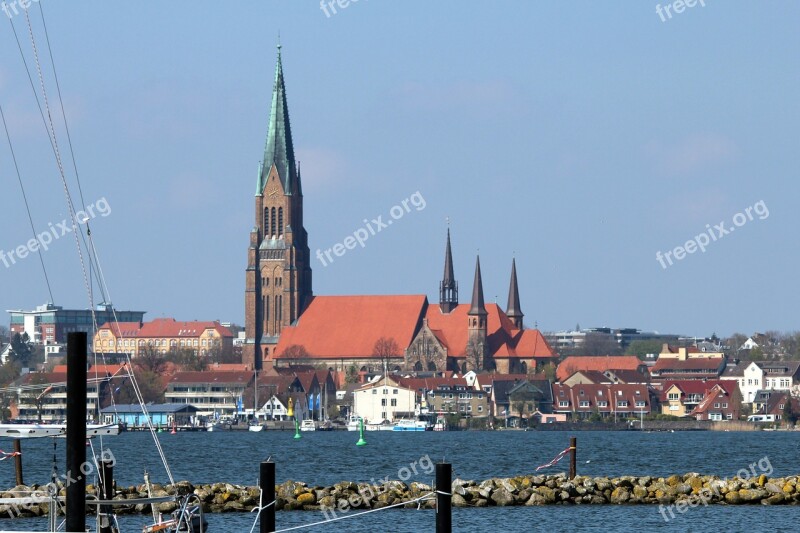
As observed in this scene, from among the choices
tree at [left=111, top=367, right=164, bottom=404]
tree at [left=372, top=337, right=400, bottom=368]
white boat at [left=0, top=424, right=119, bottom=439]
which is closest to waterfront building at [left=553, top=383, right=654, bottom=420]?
tree at [left=372, top=337, right=400, bottom=368]

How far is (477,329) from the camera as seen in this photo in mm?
172125

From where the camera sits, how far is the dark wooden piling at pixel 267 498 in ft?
73.8

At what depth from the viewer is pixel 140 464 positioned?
6612cm

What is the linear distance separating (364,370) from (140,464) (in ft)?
367

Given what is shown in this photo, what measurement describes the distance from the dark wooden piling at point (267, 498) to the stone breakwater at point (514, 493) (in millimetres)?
16669

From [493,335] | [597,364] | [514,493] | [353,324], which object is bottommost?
[514,493]

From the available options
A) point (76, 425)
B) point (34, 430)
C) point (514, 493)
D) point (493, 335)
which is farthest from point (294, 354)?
point (76, 425)

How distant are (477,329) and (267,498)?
150 metres

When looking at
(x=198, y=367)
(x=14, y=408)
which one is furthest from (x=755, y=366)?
(x=14, y=408)

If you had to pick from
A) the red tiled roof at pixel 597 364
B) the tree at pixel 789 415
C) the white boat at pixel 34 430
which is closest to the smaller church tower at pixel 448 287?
the red tiled roof at pixel 597 364

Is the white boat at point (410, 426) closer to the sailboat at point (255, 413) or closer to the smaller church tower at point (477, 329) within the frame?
the sailboat at point (255, 413)

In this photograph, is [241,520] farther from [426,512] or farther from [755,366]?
[755,366]

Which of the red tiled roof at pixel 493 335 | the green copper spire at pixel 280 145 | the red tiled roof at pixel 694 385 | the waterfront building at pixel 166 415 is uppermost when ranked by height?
the green copper spire at pixel 280 145

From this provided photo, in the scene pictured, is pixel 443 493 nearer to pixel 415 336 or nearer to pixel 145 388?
pixel 145 388
